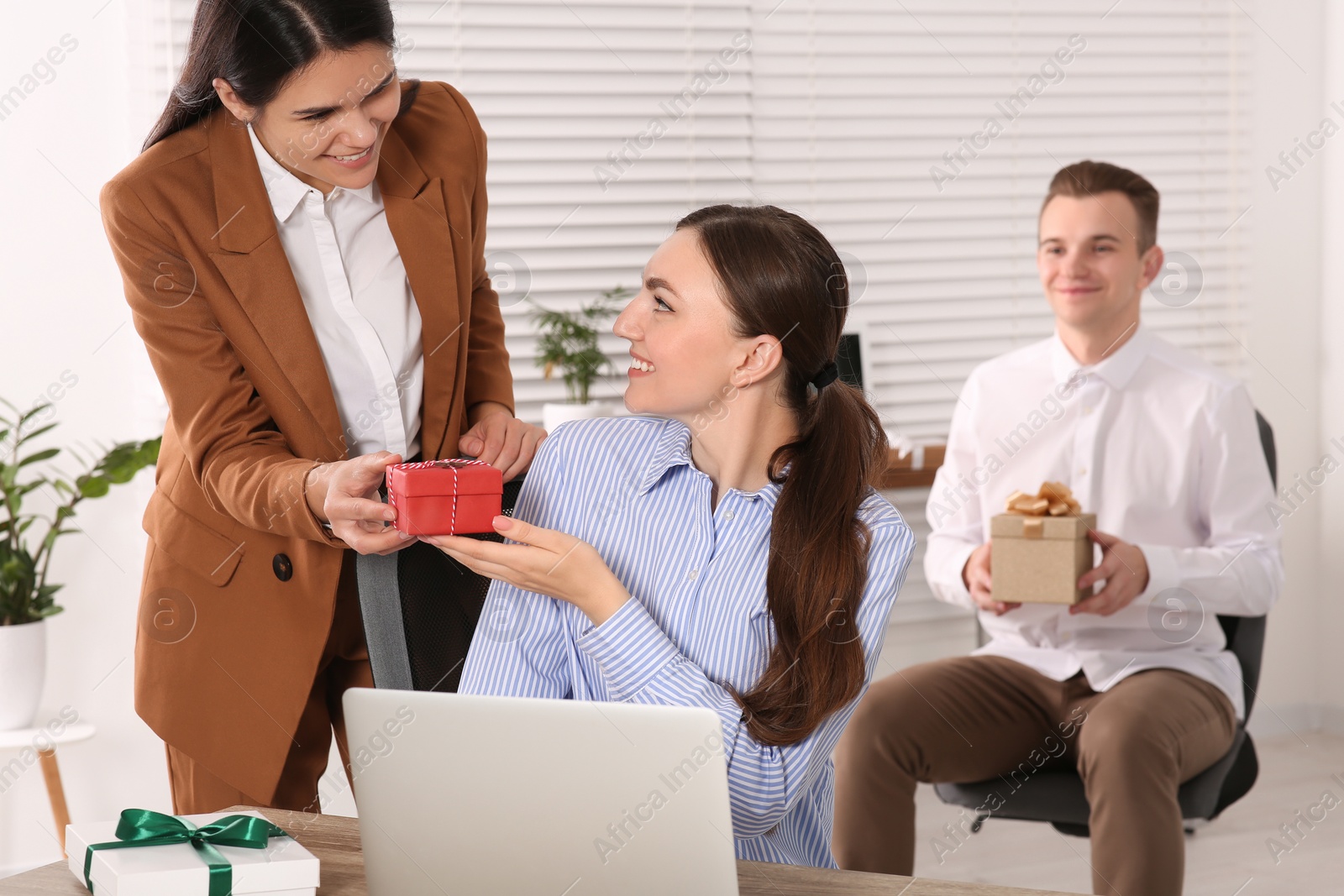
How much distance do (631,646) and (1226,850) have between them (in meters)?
2.70

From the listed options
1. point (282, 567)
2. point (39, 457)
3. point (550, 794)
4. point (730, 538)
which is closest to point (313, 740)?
point (282, 567)

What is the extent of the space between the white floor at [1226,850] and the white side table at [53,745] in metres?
2.14

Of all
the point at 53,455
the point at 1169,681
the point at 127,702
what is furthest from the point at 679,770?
the point at 127,702

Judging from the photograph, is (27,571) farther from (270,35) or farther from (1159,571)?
(1159,571)

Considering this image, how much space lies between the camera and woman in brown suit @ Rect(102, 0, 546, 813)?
1.60 m

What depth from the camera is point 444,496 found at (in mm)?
1405

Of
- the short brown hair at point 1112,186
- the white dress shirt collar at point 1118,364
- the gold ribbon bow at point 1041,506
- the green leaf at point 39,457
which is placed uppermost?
the short brown hair at point 1112,186

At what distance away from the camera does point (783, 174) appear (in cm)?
383

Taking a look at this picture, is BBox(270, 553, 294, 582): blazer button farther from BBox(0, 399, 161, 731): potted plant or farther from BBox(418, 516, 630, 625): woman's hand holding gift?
BBox(0, 399, 161, 731): potted plant

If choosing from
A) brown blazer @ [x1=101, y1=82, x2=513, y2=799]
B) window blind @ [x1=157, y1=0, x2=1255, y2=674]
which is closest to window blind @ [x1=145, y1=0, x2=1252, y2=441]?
window blind @ [x1=157, y1=0, x2=1255, y2=674]

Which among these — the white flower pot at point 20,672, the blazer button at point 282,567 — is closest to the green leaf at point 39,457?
the white flower pot at point 20,672

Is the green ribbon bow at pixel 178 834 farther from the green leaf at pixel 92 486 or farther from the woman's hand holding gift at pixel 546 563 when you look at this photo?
the green leaf at pixel 92 486

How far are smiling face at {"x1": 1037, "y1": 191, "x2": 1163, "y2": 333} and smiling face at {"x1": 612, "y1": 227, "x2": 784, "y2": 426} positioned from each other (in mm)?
1291

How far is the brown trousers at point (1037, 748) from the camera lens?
86.3 inches
